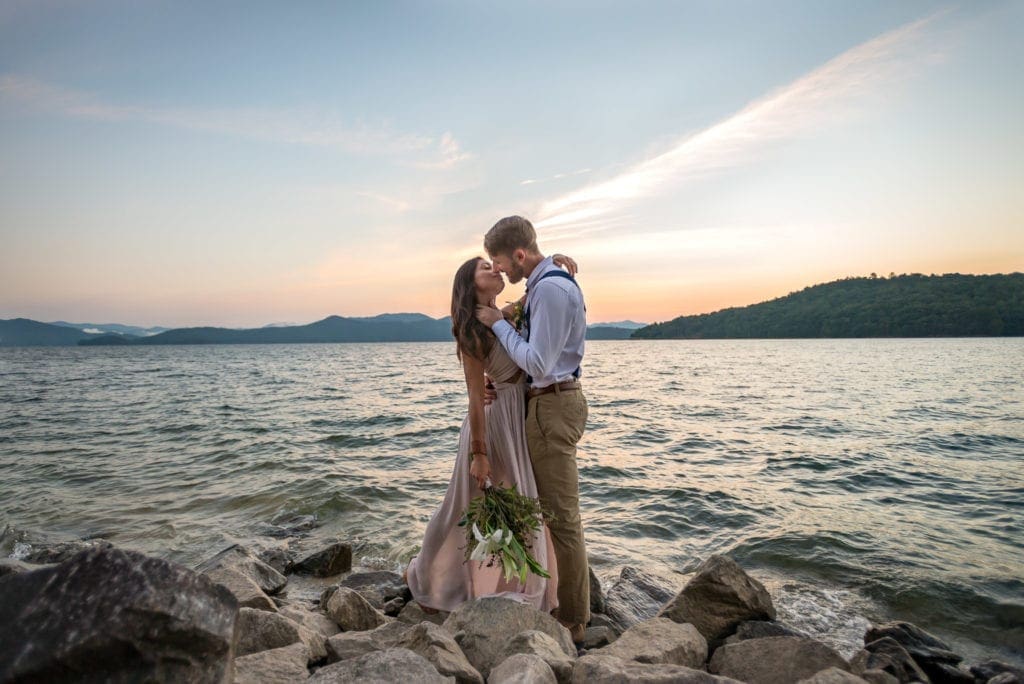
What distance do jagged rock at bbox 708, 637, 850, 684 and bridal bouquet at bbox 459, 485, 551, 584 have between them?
1438 mm

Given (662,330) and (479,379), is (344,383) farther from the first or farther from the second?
(662,330)

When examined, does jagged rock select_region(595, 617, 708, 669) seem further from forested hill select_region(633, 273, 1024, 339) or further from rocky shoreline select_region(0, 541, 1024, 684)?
forested hill select_region(633, 273, 1024, 339)

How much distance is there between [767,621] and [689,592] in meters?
0.74

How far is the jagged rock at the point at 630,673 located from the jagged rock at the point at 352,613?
2.24 m

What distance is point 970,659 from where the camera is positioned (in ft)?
16.2

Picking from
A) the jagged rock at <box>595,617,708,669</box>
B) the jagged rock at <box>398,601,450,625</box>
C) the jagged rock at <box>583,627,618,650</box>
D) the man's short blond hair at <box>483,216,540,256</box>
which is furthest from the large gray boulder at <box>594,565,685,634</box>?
the man's short blond hair at <box>483,216,540,256</box>

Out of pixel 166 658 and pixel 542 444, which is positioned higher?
pixel 542 444

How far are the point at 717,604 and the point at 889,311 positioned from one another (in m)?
129

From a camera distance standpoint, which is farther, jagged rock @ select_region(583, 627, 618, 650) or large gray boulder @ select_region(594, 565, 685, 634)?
large gray boulder @ select_region(594, 565, 685, 634)

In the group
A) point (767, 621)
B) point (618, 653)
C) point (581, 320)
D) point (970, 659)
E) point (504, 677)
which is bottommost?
point (970, 659)

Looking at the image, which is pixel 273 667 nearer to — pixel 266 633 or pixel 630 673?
pixel 266 633

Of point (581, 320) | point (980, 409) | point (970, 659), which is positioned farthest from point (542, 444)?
point (980, 409)

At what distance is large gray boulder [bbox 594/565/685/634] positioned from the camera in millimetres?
5426

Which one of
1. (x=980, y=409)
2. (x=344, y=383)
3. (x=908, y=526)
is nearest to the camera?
(x=908, y=526)
